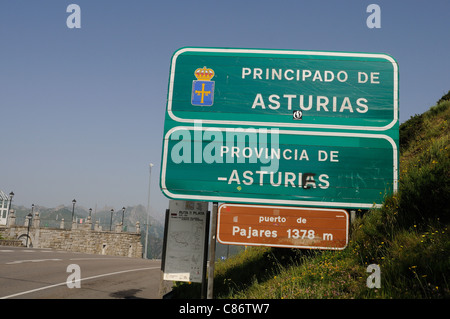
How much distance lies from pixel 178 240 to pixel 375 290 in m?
3.56

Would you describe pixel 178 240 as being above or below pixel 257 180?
Answer: below

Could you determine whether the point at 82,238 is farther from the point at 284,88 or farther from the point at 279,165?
the point at 284,88

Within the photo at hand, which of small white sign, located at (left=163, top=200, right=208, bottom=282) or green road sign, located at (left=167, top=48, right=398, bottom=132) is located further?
small white sign, located at (left=163, top=200, right=208, bottom=282)

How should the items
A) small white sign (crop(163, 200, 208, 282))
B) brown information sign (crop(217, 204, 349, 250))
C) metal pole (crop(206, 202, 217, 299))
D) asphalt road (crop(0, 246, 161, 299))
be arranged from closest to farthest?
metal pole (crop(206, 202, 217, 299)) → brown information sign (crop(217, 204, 349, 250)) → small white sign (crop(163, 200, 208, 282)) → asphalt road (crop(0, 246, 161, 299))

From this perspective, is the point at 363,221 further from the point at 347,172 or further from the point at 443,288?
the point at 443,288

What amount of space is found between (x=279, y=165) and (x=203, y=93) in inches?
75.7

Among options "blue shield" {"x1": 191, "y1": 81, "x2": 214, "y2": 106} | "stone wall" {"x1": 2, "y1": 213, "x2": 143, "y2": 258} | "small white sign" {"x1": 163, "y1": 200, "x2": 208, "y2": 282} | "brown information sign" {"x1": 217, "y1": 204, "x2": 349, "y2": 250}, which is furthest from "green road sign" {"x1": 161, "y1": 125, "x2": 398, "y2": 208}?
"stone wall" {"x1": 2, "y1": 213, "x2": 143, "y2": 258}

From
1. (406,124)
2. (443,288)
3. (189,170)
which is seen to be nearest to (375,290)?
(443,288)

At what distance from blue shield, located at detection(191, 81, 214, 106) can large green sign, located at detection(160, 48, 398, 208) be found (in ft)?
0.06

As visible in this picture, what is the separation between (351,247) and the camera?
21.1 ft

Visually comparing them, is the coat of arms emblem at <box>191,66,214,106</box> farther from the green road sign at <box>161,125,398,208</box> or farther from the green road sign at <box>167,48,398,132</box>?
the green road sign at <box>161,125,398,208</box>

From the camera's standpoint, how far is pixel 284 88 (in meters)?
6.71

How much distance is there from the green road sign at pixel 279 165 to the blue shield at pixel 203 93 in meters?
0.50

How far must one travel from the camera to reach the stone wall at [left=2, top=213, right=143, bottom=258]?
5094 cm
